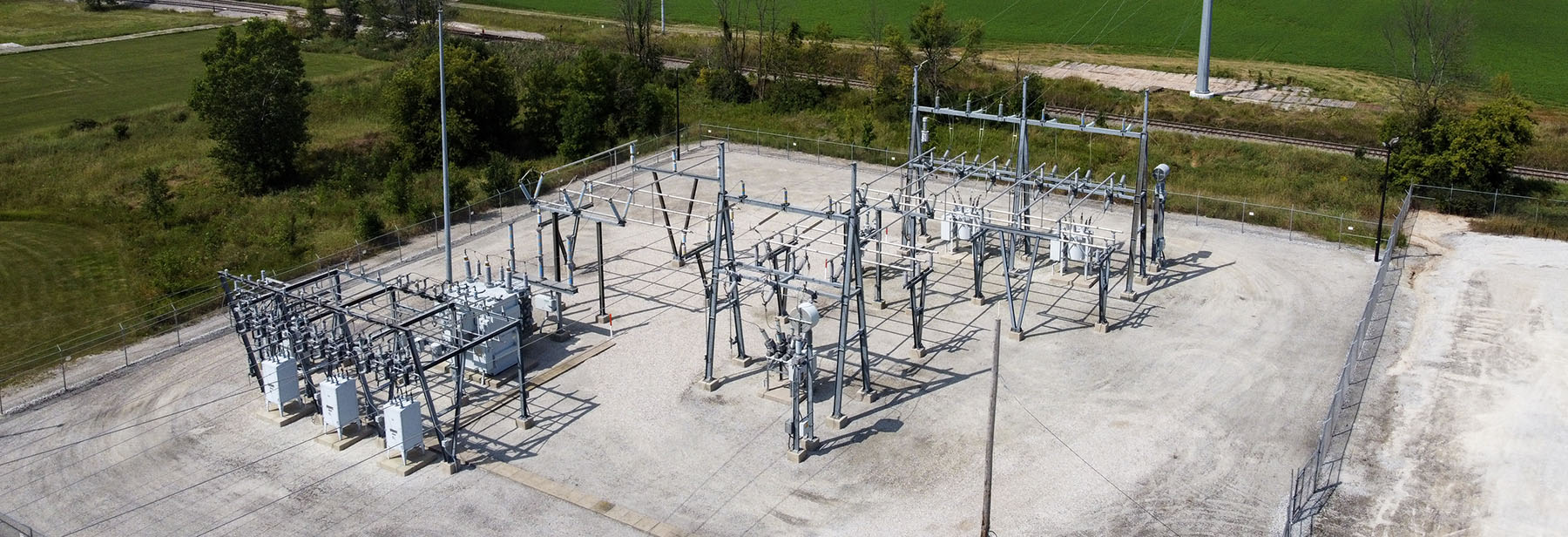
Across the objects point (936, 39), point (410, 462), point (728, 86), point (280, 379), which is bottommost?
point (410, 462)

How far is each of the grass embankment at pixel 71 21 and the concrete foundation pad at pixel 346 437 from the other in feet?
226

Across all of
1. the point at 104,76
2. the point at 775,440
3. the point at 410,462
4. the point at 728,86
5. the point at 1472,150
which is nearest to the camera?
the point at 410,462

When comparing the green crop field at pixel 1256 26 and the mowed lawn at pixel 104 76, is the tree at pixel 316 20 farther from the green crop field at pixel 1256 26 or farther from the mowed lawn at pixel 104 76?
the green crop field at pixel 1256 26

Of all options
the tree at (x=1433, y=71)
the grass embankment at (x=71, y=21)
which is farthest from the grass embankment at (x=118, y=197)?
the tree at (x=1433, y=71)

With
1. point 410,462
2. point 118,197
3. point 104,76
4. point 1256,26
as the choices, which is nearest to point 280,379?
point 410,462

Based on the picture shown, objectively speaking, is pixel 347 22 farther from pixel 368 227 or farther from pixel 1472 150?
pixel 1472 150

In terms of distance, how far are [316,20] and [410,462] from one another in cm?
6483

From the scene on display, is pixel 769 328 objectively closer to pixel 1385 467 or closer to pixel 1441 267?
pixel 1385 467

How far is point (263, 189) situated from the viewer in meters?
52.8

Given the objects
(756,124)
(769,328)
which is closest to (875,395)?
(769,328)

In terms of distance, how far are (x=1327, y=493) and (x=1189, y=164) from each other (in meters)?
30.4

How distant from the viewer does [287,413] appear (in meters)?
29.6

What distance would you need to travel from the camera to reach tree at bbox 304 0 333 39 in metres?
84.1

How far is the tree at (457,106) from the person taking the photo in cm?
5481
